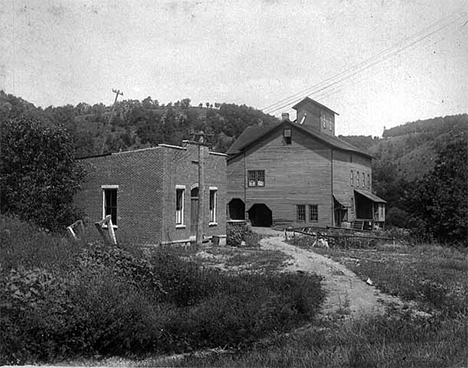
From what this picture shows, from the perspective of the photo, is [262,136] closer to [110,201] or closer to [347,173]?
[110,201]

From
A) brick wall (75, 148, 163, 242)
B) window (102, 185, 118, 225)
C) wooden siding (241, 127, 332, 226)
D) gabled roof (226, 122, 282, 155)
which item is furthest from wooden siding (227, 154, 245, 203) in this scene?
window (102, 185, 118, 225)

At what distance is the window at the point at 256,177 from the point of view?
46.9ft

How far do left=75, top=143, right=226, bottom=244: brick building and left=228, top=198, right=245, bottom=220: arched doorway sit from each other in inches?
198

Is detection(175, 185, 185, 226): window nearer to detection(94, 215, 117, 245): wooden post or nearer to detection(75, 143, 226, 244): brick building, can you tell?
detection(75, 143, 226, 244): brick building

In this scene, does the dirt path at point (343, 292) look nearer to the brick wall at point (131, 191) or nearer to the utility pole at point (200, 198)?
the utility pole at point (200, 198)

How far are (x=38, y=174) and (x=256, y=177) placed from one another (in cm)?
629

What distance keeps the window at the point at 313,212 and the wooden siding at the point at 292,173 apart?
0.50 feet

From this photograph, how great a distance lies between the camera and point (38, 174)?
12688 millimetres

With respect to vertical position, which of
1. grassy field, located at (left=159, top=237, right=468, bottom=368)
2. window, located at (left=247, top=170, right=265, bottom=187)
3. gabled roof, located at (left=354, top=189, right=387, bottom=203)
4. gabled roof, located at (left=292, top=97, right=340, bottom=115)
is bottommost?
grassy field, located at (left=159, top=237, right=468, bottom=368)

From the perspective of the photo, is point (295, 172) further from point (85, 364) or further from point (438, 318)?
point (85, 364)

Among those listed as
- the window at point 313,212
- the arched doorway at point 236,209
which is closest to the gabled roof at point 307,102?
the window at point 313,212

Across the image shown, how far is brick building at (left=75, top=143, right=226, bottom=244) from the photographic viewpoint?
1121cm

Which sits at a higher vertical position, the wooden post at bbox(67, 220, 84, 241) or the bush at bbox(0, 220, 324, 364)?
the wooden post at bbox(67, 220, 84, 241)

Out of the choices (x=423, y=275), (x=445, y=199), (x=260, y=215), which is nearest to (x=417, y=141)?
(x=423, y=275)
